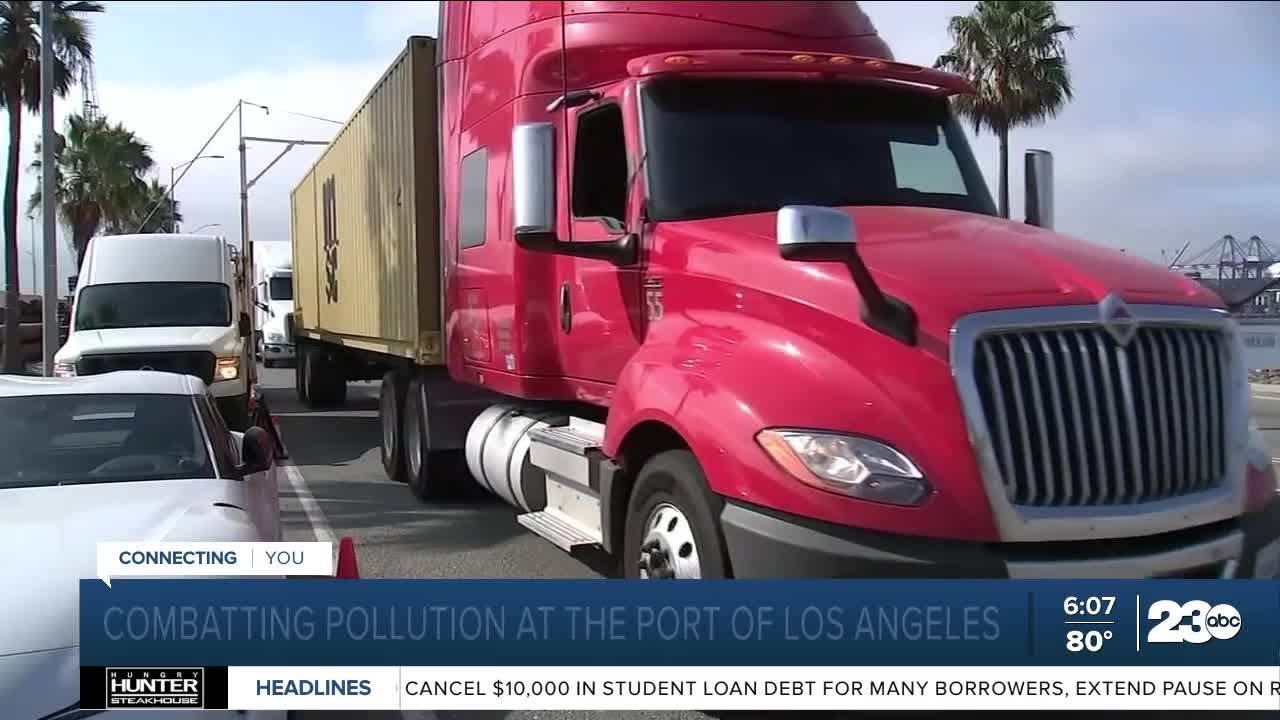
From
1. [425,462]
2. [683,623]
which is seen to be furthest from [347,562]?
[425,462]

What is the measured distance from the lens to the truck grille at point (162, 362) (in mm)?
11625

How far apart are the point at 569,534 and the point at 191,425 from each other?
6.33 feet

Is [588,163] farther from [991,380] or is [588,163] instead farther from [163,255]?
[163,255]

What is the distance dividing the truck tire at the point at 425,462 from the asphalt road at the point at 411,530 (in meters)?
0.14

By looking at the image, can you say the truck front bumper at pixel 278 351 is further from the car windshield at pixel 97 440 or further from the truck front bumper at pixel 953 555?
the truck front bumper at pixel 953 555

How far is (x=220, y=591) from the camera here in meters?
3.66

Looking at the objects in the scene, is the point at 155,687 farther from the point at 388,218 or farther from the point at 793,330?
the point at 388,218

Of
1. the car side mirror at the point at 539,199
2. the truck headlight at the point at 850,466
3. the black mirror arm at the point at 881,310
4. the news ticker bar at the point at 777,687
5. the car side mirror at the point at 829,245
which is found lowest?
the news ticker bar at the point at 777,687

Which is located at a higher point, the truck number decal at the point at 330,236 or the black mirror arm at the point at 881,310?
the truck number decal at the point at 330,236

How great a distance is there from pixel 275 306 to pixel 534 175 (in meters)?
23.0

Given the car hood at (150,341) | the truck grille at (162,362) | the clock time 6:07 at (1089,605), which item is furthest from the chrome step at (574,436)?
the car hood at (150,341)

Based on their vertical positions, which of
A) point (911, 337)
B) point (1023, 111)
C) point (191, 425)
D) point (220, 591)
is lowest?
point (220, 591)

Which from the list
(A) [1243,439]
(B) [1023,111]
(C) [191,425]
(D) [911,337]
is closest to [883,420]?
(D) [911,337]

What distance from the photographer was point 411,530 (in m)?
7.68
